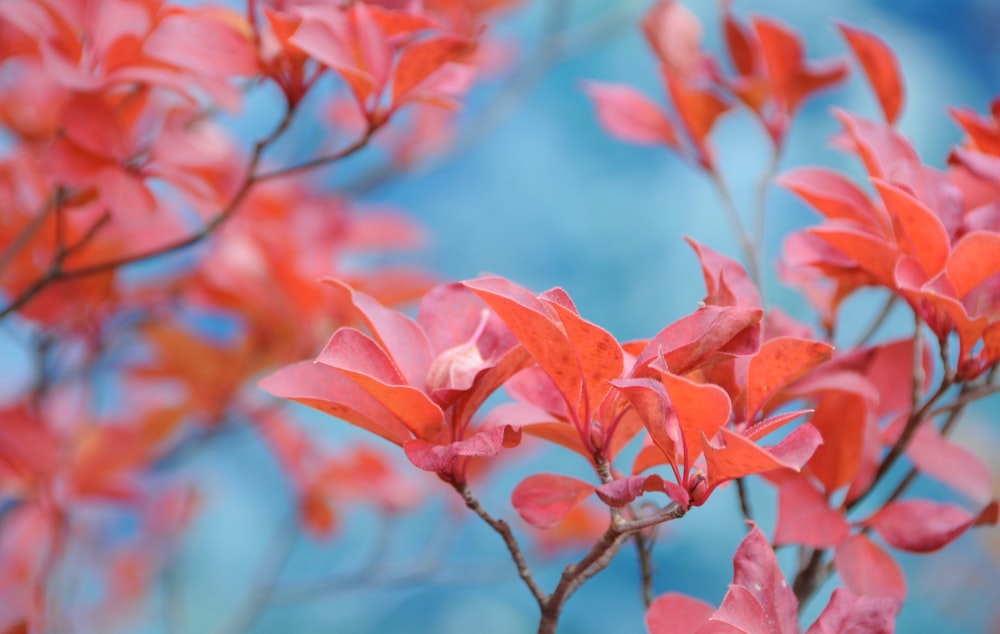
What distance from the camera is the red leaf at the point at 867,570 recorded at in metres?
0.38

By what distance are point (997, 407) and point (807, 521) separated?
1.38 meters

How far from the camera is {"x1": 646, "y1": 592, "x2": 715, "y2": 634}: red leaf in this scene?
1.10 feet

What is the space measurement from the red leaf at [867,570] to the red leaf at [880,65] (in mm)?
260

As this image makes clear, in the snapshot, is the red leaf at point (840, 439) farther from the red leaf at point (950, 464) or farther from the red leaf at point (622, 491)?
the red leaf at point (622, 491)

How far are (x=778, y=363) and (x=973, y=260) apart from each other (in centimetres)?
10

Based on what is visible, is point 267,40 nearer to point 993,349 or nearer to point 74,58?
point 74,58

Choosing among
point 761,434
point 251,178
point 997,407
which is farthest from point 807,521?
point 997,407

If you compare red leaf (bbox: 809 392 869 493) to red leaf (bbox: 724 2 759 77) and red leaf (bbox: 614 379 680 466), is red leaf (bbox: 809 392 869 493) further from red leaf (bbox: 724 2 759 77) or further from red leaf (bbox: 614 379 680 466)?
red leaf (bbox: 724 2 759 77)

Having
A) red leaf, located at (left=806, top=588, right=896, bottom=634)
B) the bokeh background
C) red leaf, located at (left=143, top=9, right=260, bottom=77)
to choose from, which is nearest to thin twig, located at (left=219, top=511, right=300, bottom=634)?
the bokeh background

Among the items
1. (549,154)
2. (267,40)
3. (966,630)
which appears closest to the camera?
(267,40)

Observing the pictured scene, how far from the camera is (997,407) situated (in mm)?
1561

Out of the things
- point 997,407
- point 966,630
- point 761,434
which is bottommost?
point 966,630

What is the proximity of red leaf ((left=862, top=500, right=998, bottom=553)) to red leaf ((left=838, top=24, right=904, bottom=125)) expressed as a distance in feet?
0.79

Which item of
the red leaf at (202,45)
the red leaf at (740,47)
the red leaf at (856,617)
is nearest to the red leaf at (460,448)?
the red leaf at (856,617)
